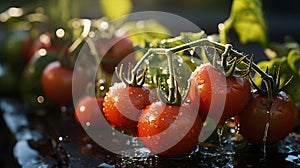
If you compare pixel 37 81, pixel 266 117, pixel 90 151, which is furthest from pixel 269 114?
pixel 37 81

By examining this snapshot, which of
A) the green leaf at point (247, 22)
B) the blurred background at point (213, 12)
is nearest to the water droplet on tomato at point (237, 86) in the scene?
the green leaf at point (247, 22)

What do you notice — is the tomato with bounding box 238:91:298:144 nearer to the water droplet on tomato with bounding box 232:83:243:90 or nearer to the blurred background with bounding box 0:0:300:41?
the water droplet on tomato with bounding box 232:83:243:90

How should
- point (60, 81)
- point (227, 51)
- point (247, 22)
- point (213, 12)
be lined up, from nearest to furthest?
point (227, 51) < point (247, 22) < point (60, 81) < point (213, 12)

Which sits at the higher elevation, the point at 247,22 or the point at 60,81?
the point at 247,22

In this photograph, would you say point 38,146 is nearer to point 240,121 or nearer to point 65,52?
point 65,52

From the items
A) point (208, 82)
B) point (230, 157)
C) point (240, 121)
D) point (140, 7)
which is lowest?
point (230, 157)

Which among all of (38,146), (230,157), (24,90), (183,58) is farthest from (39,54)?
(230,157)

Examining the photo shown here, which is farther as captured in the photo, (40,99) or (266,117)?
(40,99)

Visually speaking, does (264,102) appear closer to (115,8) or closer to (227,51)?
(227,51)
